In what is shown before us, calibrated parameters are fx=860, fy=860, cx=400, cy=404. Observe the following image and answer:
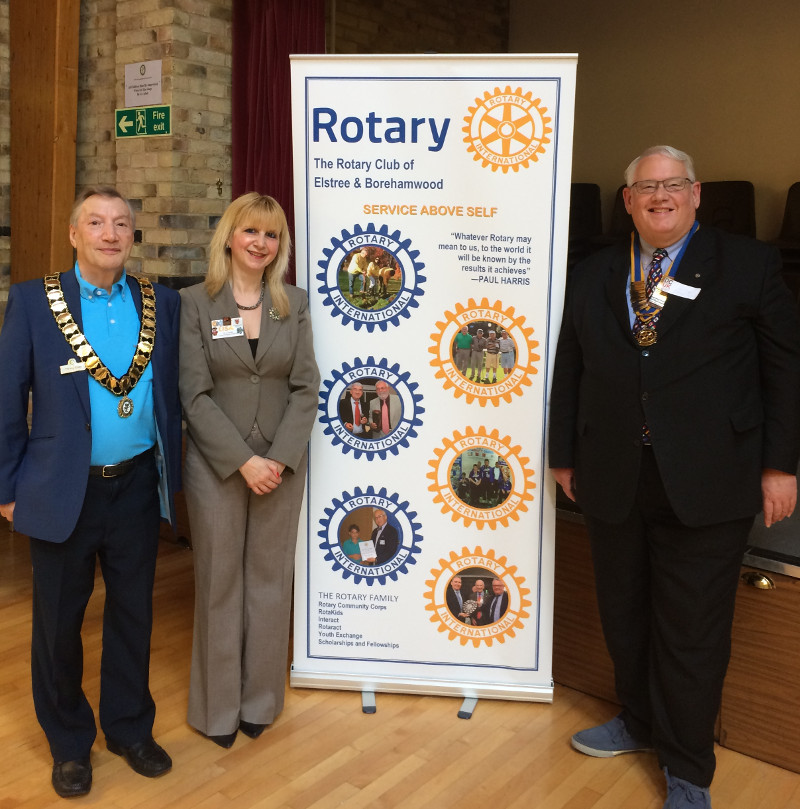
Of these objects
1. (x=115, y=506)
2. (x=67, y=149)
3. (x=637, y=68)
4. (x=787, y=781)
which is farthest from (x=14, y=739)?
(x=637, y=68)

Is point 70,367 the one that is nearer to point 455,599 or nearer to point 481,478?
point 481,478

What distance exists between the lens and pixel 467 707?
2.77 meters

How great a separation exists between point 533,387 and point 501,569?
23.6 inches

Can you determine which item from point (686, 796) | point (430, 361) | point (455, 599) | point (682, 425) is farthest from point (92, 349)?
point (686, 796)

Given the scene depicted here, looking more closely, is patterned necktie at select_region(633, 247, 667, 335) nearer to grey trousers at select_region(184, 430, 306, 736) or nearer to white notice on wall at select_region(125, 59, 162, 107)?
grey trousers at select_region(184, 430, 306, 736)

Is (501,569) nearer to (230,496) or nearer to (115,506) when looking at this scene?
(230,496)

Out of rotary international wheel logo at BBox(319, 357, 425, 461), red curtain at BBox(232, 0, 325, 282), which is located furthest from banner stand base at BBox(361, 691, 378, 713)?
red curtain at BBox(232, 0, 325, 282)

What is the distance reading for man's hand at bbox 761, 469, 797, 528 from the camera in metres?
2.17

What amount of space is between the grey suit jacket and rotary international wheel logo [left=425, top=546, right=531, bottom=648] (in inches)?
26.3

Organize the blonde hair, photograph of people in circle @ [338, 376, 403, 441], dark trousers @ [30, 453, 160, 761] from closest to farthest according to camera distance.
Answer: dark trousers @ [30, 453, 160, 761] < the blonde hair < photograph of people in circle @ [338, 376, 403, 441]

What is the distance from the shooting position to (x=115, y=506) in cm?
225

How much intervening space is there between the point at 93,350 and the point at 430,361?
1.01 metres

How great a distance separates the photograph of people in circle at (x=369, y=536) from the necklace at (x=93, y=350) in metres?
0.88

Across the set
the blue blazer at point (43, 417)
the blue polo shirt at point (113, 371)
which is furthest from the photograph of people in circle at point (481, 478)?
the blue blazer at point (43, 417)
